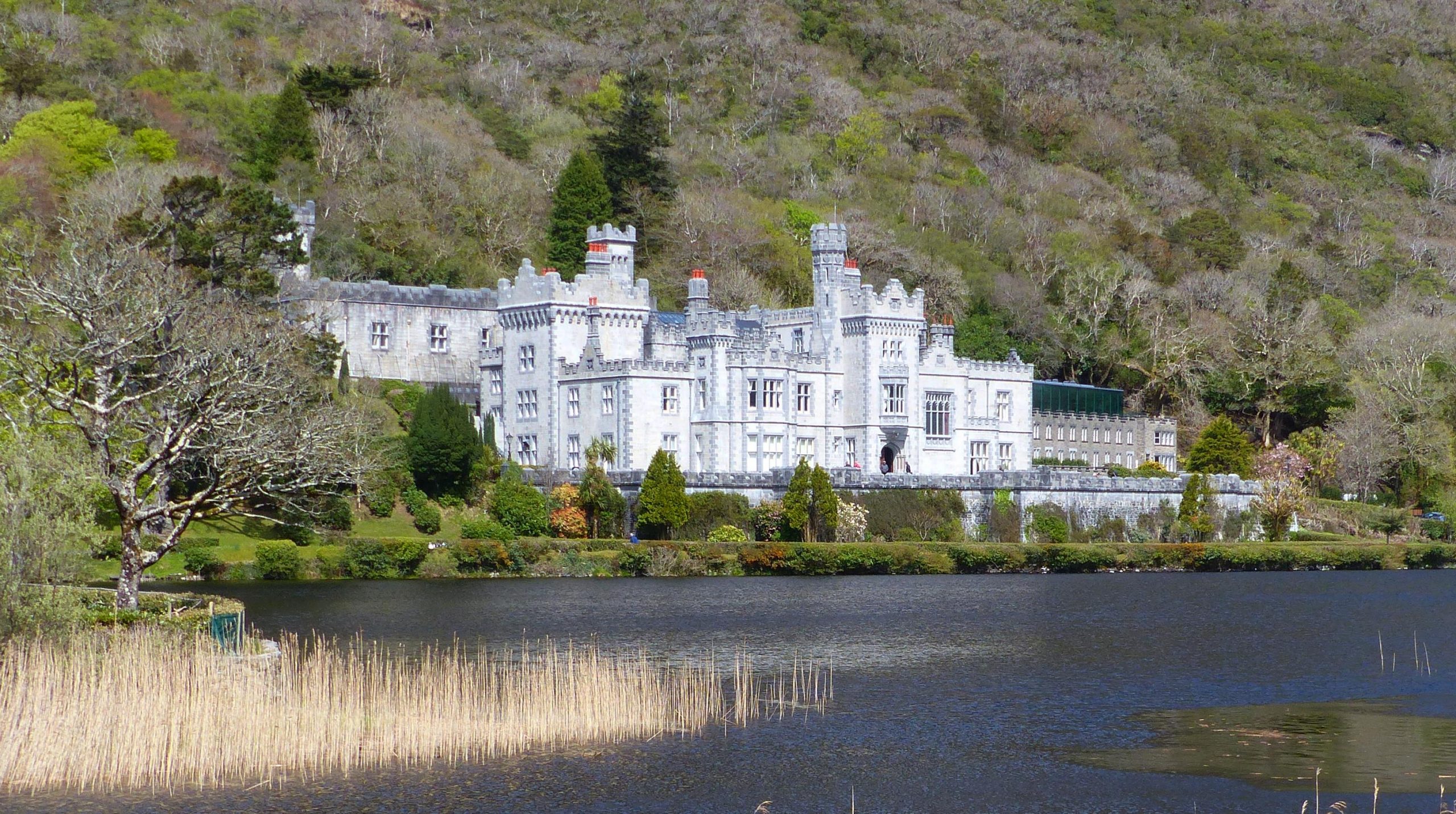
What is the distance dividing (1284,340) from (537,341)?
4178 centimetres

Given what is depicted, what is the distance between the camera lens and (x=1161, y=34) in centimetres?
18500

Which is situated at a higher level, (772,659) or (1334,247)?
(1334,247)

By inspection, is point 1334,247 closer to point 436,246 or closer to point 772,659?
point 436,246

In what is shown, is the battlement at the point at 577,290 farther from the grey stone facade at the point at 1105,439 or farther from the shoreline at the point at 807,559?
the grey stone facade at the point at 1105,439

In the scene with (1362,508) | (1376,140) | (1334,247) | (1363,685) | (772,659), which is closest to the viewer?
(1363,685)

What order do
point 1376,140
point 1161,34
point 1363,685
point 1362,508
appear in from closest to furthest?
point 1363,685
point 1362,508
point 1376,140
point 1161,34

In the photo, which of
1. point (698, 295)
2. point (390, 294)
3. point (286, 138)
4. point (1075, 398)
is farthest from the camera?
point (286, 138)

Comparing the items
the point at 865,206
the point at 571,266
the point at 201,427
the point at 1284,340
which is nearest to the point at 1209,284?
the point at 1284,340

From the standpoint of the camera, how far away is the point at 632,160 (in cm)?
10369

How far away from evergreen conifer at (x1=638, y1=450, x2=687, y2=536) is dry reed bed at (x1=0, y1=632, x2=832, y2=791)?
35.5 m

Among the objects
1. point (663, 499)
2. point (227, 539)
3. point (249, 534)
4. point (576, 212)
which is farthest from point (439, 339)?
point (227, 539)

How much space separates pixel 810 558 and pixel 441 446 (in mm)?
14331

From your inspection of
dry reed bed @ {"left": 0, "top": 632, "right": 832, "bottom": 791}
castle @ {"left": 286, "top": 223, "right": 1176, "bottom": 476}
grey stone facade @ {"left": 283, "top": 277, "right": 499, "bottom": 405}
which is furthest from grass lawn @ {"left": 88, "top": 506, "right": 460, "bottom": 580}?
dry reed bed @ {"left": 0, "top": 632, "right": 832, "bottom": 791}

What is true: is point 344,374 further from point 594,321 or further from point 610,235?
point 610,235
